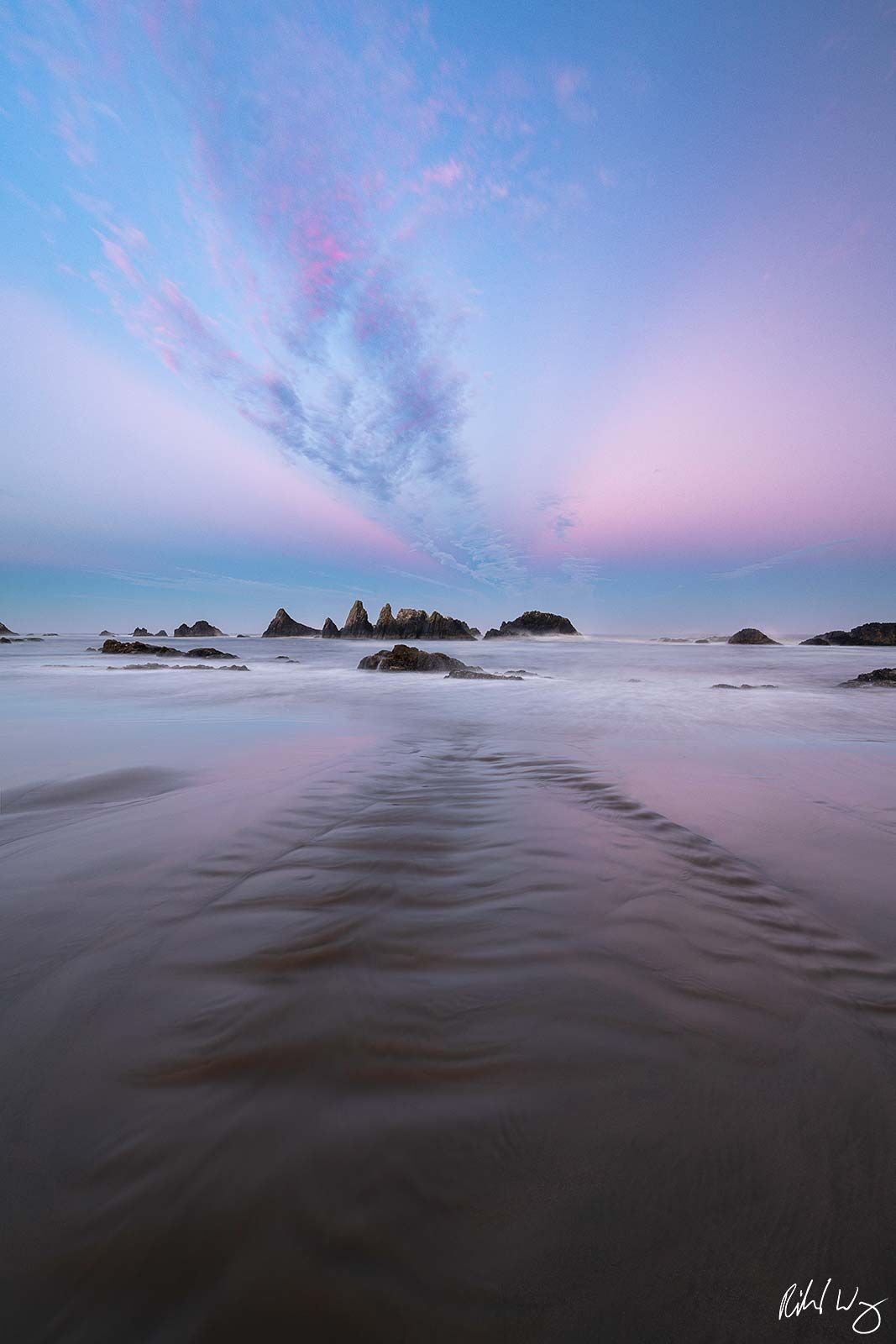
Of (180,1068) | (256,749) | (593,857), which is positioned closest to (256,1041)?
(180,1068)

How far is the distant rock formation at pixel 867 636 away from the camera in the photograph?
149 ft

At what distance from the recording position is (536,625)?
71.0 meters

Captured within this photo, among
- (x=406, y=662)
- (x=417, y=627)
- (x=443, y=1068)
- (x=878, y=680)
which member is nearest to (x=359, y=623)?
(x=417, y=627)

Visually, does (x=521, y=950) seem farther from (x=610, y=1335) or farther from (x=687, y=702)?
(x=687, y=702)

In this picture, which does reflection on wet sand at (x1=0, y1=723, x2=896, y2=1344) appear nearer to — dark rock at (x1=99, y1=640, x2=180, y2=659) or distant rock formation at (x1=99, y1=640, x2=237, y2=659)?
distant rock formation at (x1=99, y1=640, x2=237, y2=659)

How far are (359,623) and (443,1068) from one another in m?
60.8

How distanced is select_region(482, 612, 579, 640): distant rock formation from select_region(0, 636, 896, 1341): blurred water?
6851 centimetres

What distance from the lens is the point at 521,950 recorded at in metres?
1.84

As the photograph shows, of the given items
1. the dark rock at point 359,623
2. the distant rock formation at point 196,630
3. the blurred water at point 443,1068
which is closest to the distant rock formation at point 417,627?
the dark rock at point 359,623

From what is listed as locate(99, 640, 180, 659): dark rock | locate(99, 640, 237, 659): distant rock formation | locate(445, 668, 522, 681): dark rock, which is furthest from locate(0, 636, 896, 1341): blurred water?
locate(99, 640, 180, 659): dark rock

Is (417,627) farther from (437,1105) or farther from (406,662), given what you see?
(437,1105)
